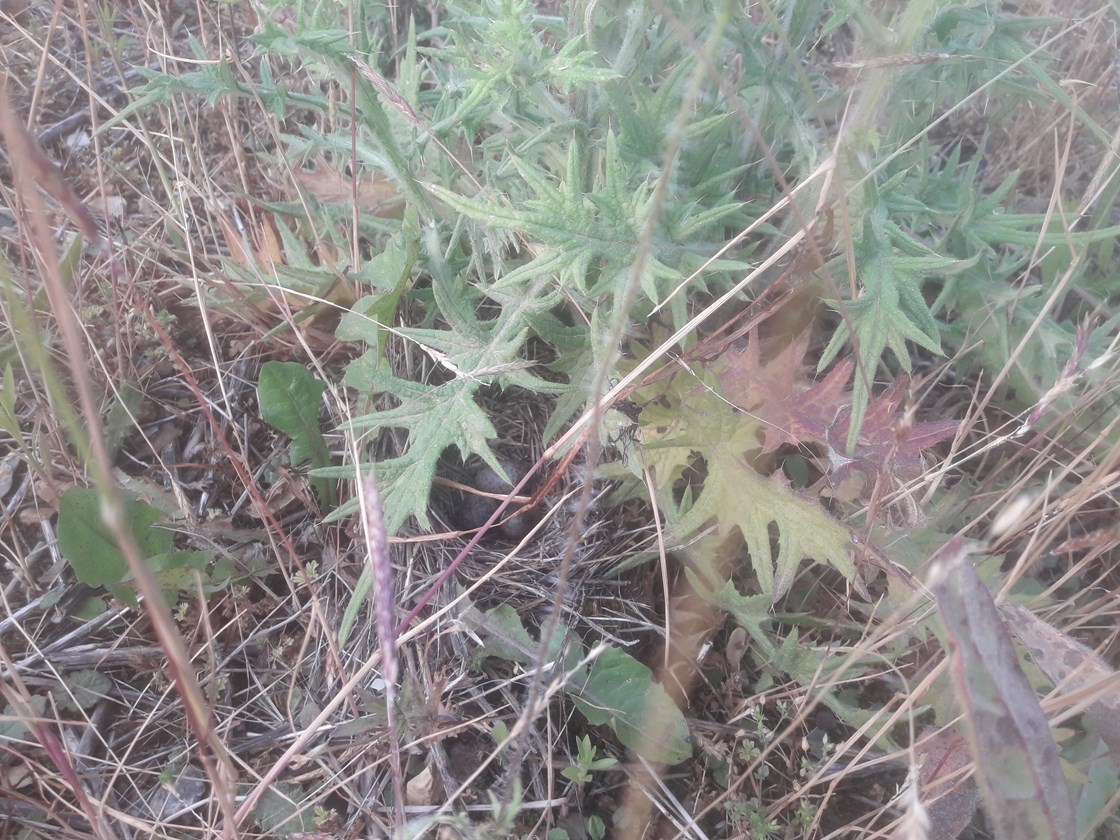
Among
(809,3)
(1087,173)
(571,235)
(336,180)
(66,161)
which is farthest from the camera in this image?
(1087,173)

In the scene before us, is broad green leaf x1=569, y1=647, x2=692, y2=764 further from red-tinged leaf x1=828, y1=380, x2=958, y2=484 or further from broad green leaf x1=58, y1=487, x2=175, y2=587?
broad green leaf x1=58, y1=487, x2=175, y2=587

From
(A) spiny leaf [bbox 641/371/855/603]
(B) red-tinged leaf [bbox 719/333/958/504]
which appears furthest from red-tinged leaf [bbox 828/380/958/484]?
(A) spiny leaf [bbox 641/371/855/603]

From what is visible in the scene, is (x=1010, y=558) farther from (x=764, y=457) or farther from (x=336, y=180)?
(x=336, y=180)

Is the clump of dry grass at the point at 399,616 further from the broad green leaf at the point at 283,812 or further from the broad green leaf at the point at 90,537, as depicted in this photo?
the broad green leaf at the point at 90,537

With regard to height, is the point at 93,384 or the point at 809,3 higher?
the point at 809,3

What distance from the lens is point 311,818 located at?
1.32 m

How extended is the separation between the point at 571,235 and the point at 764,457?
0.69m

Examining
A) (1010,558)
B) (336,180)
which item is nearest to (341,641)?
(336,180)

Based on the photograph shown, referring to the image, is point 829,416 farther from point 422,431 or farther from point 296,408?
point 296,408

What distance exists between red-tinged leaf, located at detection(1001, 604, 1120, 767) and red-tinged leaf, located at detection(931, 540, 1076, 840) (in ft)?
0.97

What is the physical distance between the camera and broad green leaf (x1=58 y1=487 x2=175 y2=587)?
4.51 feet

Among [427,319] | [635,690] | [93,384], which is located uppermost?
[427,319]

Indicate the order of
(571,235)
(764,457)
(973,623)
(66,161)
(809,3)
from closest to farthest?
(973,623) → (571,235) → (809,3) → (764,457) → (66,161)

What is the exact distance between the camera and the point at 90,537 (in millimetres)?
1394
